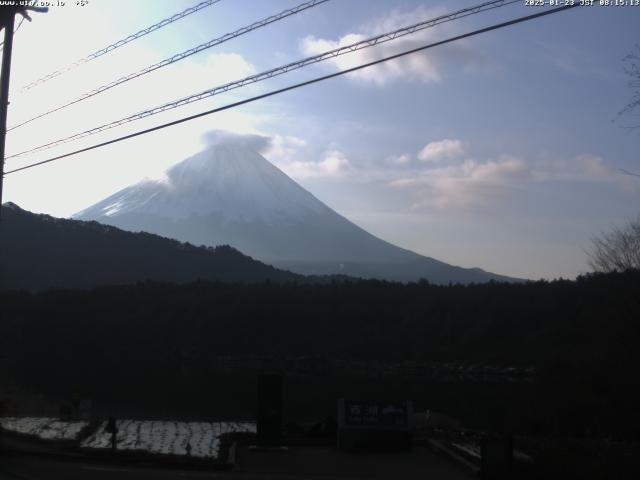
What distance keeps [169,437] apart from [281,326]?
88513 millimetres

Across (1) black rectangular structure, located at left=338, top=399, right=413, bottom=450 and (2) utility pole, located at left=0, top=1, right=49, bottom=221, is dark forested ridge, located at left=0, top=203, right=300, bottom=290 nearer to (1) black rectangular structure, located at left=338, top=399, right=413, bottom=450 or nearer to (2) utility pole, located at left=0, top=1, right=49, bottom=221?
(2) utility pole, located at left=0, top=1, right=49, bottom=221

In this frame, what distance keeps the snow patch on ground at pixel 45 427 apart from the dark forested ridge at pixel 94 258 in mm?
89547

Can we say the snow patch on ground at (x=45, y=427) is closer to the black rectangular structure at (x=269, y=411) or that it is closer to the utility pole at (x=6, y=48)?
the black rectangular structure at (x=269, y=411)

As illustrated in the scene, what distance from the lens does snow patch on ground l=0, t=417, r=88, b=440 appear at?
15.9 m

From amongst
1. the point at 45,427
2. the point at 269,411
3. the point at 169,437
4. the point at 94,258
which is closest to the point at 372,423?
the point at 269,411

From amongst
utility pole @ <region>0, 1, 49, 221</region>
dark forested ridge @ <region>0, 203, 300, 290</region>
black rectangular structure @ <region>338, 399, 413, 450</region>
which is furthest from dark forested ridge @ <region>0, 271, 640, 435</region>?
utility pole @ <region>0, 1, 49, 221</region>

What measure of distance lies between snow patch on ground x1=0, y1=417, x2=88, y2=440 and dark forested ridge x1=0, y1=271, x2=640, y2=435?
130 feet

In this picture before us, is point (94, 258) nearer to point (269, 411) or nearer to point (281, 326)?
point (281, 326)

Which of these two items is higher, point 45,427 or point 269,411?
point 269,411

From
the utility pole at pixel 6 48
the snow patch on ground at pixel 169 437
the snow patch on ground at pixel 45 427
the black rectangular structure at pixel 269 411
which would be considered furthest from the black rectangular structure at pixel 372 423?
the utility pole at pixel 6 48

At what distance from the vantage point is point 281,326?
343 ft

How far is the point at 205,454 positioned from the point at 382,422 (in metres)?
3.10

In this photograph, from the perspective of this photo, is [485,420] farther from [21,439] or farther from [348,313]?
[348,313]

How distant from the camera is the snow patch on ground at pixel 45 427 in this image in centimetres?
1590
